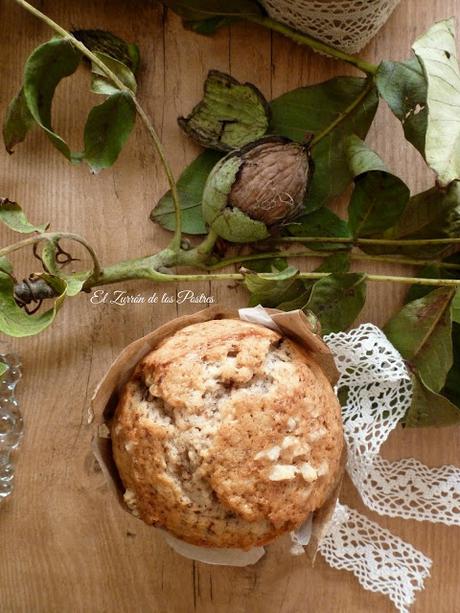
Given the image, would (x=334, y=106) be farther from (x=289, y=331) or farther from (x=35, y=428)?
(x=35, y=428)

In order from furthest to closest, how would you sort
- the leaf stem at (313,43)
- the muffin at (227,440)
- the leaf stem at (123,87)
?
the leaf stem at (313,43), the leaf stem at (123,87), the muffin at (227,440)

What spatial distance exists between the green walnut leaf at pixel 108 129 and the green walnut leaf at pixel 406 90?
377mm

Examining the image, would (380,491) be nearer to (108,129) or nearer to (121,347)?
(121,347)

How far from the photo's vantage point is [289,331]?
3.59 feet

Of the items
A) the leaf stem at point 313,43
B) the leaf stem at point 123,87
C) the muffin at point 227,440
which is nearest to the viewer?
the muffin at point 227,440

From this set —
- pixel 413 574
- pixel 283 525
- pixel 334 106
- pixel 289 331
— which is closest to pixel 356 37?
pixel 334 106

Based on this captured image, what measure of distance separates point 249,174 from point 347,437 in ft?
1.41

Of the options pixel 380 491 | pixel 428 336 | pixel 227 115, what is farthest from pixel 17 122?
pixel 380 491

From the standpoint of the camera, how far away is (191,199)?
126 centimetres

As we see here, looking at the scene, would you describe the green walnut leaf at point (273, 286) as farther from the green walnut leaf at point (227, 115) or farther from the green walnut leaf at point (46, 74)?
the green walnut leaf at point (46, 74)

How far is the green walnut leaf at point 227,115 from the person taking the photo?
1.23 meters

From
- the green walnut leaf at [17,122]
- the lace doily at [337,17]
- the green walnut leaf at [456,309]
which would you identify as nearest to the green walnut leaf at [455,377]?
the green walnut leaf at [456,309]

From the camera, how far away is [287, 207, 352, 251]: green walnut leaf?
1254 mm

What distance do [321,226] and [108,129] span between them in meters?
0.37
